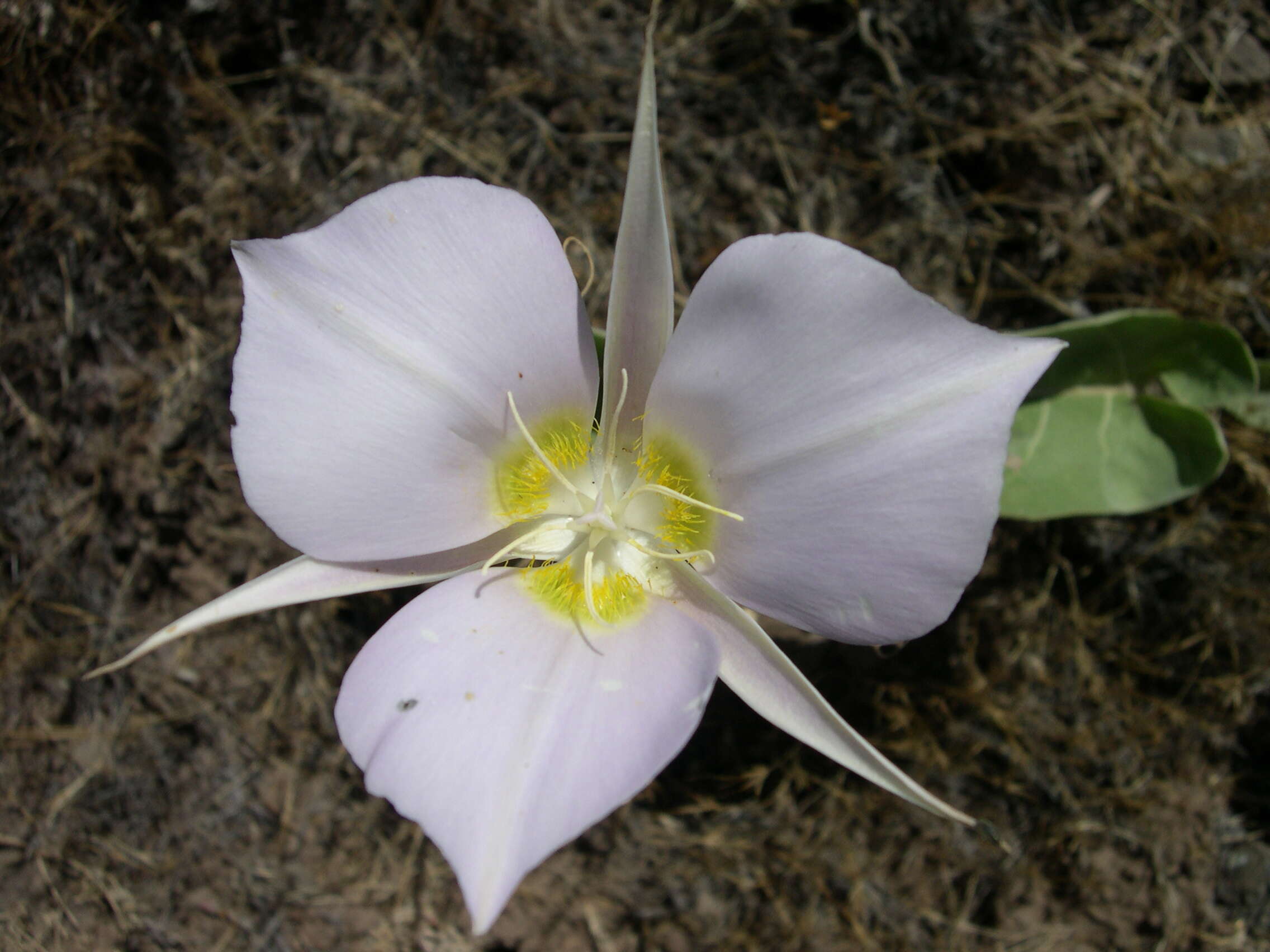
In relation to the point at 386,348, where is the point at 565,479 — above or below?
below

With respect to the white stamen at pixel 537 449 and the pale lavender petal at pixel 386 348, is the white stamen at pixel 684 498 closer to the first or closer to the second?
the white stamen at pixel 537 449

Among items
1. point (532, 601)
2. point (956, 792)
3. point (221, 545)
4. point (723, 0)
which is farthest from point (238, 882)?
point (723, 0)

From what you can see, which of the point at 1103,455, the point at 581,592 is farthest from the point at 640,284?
the point at 1103,455

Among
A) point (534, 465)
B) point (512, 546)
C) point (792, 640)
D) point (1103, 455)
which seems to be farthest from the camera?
point (792, 640)

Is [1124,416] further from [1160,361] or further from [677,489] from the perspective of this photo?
[677,489]

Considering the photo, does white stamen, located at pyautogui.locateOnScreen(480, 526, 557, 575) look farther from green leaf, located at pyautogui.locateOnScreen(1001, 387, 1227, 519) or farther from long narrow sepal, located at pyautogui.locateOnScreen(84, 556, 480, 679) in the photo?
green leaf, located at pyautogui.locateOnScreen(1001, 387, 1227, 519)

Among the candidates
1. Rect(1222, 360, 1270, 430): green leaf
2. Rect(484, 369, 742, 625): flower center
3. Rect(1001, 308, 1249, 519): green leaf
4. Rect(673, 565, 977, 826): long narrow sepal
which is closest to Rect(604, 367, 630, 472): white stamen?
Rect(484, 369, 742, 625): flower center

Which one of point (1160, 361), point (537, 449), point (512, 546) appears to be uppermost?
point (537, 449)
